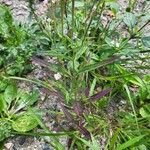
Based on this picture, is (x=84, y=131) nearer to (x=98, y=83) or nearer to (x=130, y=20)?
(x=98, y=83)

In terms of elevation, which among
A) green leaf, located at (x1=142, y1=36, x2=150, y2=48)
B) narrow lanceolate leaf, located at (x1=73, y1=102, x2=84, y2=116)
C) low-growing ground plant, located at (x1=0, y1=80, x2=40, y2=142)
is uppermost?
green leaf, located at (x1=142, y1=36, x2=150, y2=48)

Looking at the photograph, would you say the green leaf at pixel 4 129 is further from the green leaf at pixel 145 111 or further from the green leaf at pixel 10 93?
the green leaf at pixel 145 111

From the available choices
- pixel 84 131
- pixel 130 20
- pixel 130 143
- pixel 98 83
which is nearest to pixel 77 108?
pixel 84 131

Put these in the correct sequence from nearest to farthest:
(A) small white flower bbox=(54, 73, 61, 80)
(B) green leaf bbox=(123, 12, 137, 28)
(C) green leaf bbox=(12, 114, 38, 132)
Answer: (C) green leaf bbox=(12, 114, 38, 132), (B) green leaf bbox=(123, 12, 137, 28), (A) small white flower bbox=(54, 73, 61, 80)

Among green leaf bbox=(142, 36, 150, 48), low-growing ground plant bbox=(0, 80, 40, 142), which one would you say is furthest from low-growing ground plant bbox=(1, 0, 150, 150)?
low-growing ground plant bbox=(0, 80, 40, 142)

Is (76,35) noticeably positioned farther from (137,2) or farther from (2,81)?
(137,2)

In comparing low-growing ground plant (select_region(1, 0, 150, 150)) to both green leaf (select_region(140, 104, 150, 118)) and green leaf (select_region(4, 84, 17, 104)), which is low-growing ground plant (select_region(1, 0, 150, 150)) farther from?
green leaf (select_region(4, 84, 17, 104))

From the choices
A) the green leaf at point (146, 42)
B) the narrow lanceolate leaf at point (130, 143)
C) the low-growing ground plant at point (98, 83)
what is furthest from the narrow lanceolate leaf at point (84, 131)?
the green leaf at point (146, 42)

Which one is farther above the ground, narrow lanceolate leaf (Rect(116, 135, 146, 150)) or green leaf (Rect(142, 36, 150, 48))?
green leaf (Rect(142, 36, 150, 48))
